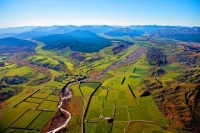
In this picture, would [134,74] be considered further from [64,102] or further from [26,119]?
[26,119]

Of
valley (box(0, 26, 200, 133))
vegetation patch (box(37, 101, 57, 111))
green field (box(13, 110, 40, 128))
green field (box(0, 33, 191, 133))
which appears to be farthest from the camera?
vegetation patch (box(37, 101, 57, 111))

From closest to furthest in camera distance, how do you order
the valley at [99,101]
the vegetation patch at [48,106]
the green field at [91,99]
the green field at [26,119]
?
the valley at [99,101], the green field at [91,99], the green field at [26,119], the vegetation patch at [48,106]

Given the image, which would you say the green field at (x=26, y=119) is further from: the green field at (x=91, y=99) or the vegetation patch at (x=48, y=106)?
the vegetation patch at (x=48, y=106)

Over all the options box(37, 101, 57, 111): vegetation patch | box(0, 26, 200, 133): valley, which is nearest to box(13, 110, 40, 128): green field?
box(0, 26, 200, 133): valley

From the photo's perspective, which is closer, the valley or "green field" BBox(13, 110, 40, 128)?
the valley

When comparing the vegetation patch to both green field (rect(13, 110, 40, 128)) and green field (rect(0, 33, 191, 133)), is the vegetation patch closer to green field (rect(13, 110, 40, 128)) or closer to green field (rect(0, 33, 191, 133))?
green field (rect(0, 33, 191, 133))

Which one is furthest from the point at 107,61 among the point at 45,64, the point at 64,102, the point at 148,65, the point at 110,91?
the point at 64,102

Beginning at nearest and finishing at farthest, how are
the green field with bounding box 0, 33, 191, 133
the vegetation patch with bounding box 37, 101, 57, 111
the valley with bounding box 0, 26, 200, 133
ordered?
the valley with bounding box 0, 26, 200, 133, the green field with bounding box 0, 33, 191, 133, the vegetation patch with bounding box 37, 101, 57, 111

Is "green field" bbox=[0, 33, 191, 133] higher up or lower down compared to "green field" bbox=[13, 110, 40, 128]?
higher up

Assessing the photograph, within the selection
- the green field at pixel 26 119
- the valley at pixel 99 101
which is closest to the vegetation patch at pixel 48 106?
the valley at pixel 99 101

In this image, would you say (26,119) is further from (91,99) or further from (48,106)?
(91,99)

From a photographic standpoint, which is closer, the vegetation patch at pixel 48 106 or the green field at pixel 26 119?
the green field at pixel 26 119
